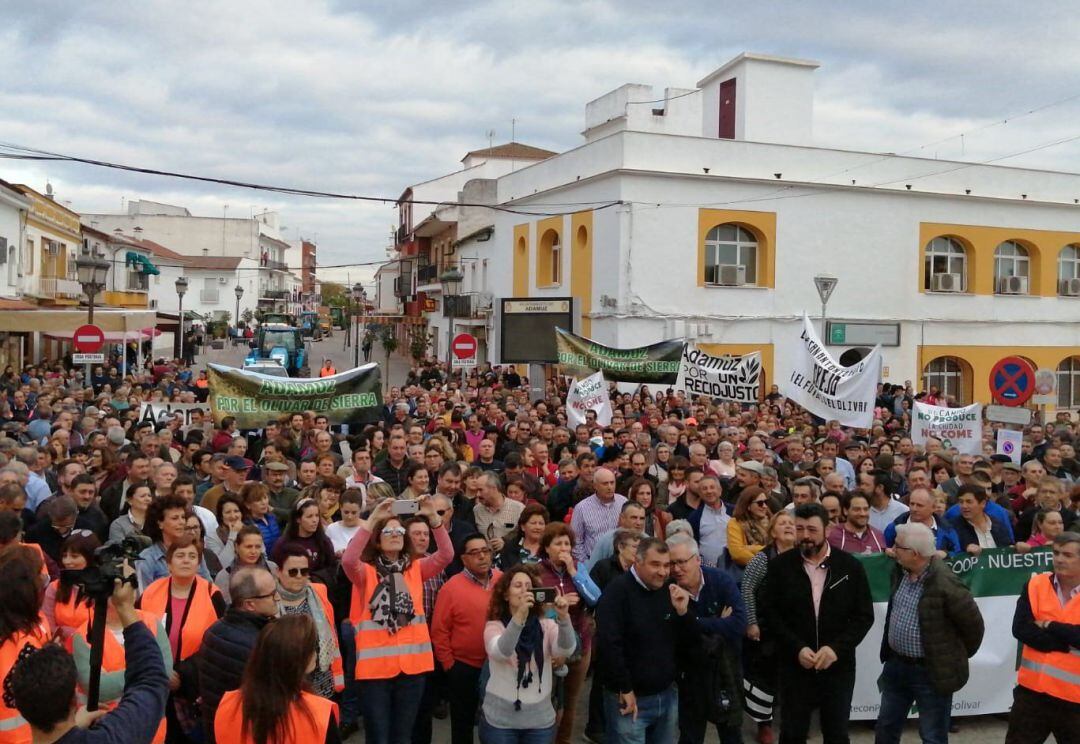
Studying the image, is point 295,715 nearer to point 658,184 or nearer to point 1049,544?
point 1049,544

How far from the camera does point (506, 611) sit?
5473 millimetres

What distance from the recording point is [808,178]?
2909 centimetres

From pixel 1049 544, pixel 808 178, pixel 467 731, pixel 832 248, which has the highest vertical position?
pixel 808 178

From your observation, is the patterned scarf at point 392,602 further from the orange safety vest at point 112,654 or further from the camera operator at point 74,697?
the camera operator at point 74,697

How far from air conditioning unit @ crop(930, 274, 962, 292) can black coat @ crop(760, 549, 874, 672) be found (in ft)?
87.8

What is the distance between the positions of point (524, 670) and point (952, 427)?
1028cm

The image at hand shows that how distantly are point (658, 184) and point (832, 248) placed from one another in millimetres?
5698

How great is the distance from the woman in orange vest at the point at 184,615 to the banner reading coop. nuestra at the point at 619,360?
13.3 m

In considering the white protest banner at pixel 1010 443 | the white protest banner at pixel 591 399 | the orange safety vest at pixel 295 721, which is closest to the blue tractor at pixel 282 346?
the white protest banner at pixel 591 399

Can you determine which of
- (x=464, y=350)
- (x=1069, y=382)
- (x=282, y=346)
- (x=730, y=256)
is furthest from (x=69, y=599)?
(x=282, y=346)

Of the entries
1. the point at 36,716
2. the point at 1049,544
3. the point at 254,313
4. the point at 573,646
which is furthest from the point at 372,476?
the point at 254,313

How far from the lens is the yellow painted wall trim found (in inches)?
1109

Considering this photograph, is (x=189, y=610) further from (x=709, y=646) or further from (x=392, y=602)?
(x=709, y=646)

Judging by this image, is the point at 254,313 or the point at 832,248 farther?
the point at 254,313
